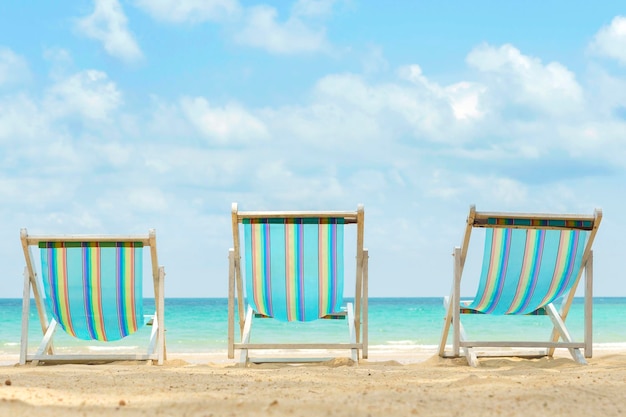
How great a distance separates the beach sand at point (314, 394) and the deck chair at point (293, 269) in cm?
88

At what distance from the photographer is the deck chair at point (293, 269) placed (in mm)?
4989

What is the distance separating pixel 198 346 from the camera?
13.1 metres

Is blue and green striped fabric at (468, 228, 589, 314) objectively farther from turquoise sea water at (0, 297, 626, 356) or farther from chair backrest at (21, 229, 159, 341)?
turquoise sea water at (0, 297, 626, 356)

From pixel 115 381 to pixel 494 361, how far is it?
8.44ft

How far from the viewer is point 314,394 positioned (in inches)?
128

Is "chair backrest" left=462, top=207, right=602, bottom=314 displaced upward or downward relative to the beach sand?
upward

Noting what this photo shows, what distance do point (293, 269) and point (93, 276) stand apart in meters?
1.21

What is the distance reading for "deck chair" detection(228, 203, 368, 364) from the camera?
4.99 meters

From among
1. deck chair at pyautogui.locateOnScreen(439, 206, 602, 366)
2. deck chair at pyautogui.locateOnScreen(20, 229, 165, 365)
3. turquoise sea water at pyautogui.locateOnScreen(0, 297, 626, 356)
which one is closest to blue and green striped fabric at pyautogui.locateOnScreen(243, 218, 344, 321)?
deck chair at pyautogui.locateOnScreen(20, 229, 165, 365)

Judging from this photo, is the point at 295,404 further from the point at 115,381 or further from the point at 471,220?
the point at 471,220

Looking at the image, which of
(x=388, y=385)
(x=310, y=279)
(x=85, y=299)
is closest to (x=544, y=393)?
(x=388, y=385)

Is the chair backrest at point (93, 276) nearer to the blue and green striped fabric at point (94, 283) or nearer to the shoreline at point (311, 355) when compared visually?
the blue and green striped fabric at point (94, 283)

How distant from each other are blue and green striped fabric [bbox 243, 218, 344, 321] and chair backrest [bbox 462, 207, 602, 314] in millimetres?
809

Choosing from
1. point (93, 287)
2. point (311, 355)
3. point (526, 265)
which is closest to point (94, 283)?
point (93, 287)
